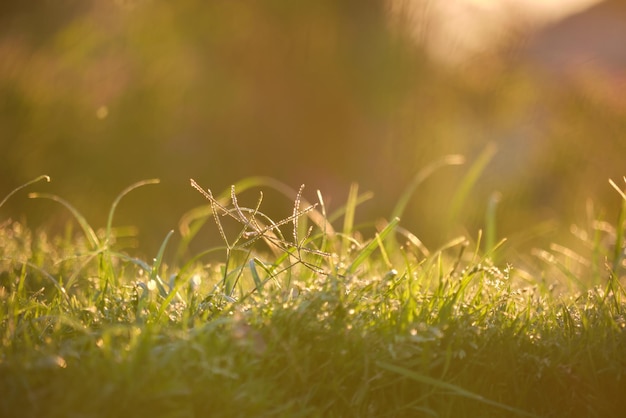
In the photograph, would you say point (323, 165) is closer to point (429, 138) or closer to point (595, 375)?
point (429, 138)

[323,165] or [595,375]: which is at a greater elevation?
[595,375]

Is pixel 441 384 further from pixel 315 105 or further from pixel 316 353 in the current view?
pixel 315 105

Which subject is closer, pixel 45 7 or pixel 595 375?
pixel 595 375

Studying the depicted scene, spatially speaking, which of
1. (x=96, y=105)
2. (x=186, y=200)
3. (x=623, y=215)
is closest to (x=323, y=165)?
(x=186, y=200)

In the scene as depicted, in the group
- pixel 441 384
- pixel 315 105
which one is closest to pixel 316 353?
pixel 441 384

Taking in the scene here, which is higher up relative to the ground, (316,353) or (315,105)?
(316,353)

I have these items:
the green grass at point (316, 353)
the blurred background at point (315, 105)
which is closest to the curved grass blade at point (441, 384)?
the green grass at point (316, 353)

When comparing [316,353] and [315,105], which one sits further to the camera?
[315,105]

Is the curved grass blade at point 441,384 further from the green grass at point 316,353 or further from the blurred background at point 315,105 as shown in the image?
the blurred background at point 315,105
